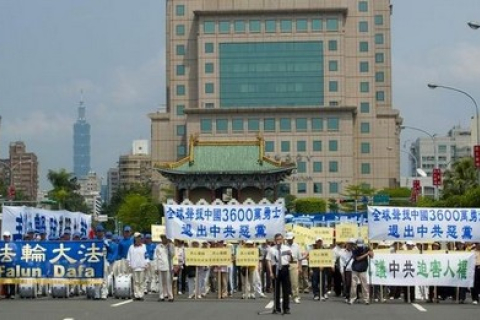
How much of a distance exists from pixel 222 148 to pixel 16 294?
211 feet

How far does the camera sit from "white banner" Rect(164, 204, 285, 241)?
30328mm

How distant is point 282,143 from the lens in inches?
4451

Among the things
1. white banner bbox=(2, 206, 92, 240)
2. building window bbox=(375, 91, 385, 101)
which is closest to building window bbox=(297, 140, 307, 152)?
building window bbox=(375, 91, 385, 101)

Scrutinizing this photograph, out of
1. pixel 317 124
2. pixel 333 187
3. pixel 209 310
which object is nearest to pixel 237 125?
pixel 317 124

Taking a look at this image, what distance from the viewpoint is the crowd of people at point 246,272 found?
92.0ft

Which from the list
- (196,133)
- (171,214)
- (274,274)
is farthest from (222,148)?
(274,274)

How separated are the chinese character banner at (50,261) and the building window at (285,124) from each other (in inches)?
3344

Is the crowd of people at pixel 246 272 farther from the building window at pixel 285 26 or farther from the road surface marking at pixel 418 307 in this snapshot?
the building window at pixel 285 26

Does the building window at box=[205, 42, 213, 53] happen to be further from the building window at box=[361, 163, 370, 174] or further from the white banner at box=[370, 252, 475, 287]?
the white banner at box=[370, 252, 475, 287]

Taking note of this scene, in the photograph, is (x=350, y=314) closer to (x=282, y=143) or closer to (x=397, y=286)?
(x=397, y=286)

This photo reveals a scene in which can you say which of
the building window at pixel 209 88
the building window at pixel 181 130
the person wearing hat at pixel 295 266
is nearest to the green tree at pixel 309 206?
the building window at pixel 209 88

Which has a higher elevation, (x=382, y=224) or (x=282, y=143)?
(x=282, y=143)

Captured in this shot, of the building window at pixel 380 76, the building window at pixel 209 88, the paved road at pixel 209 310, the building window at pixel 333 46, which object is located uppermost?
the building window at pixel 333 46

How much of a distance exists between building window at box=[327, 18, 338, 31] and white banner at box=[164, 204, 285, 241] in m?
86.3
